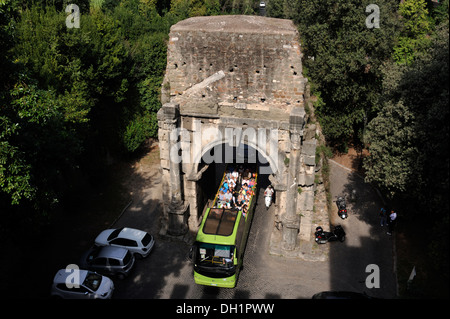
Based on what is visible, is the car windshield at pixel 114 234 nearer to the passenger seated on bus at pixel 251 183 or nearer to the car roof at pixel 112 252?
the car roof at pixel 112 252

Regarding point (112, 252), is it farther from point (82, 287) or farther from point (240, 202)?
point (240, 202)

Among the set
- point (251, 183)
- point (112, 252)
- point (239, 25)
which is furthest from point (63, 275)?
point (239, 25)

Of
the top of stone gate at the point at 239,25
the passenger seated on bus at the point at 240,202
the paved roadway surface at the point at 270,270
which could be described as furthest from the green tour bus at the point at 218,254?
the top of stone gate at the point at 239,25

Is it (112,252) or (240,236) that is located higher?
(240,236)

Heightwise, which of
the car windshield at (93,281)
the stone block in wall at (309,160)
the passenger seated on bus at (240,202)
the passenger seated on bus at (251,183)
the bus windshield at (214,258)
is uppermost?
the stone block in wall at (309,160)

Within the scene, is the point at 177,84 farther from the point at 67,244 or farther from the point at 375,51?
the point at 375,51
